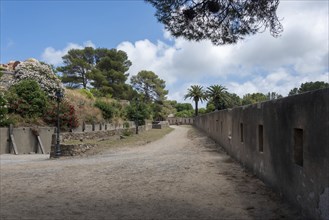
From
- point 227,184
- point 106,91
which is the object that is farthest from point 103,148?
point 106,91

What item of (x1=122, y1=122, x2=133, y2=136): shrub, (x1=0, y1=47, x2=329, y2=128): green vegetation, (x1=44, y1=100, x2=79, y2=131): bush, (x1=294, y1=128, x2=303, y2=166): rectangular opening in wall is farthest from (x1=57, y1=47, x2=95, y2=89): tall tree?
(x1=294, y1=128, x2=303, y2=166): rectangular opening in wall

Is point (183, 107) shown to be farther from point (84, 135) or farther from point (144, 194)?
point (144, 194)

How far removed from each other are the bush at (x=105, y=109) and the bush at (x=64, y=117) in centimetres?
752

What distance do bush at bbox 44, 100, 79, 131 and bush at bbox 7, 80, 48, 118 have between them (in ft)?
2.00

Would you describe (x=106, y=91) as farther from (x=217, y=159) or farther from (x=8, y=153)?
(x=217, y=159)

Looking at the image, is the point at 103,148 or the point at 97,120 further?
the point at 97,120

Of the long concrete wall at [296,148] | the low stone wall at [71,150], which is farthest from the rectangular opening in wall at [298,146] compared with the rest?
the low stone wall at [71,150]

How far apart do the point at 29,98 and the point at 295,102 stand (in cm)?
2812

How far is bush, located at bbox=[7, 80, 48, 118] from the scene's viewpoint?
3133 cm

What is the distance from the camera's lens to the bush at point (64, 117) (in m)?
32.6

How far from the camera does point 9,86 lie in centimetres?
3431

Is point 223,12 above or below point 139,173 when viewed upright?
above

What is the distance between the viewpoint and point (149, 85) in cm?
8850

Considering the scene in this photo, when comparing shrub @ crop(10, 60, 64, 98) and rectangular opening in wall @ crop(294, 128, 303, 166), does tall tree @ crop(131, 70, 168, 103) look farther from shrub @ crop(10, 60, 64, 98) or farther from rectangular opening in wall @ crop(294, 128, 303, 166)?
rectangular opening in wall @ crop(294, 128, 303, 166)
